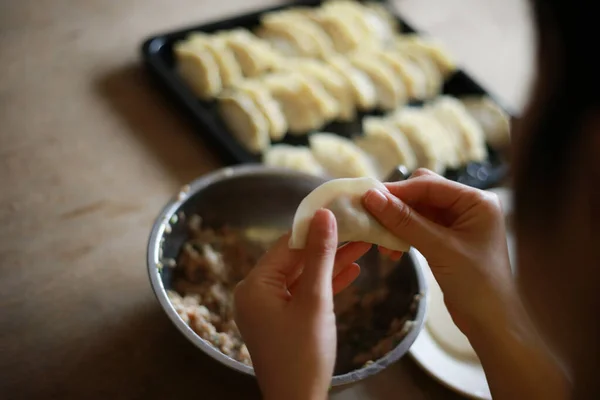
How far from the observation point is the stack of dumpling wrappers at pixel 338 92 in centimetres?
117

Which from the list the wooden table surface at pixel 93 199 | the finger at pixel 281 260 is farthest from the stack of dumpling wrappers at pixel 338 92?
the finger at pixel 281 260

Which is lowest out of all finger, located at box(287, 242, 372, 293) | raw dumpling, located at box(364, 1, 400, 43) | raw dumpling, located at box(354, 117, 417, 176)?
raw dumpling, located at box(354, 117, 417, 176)

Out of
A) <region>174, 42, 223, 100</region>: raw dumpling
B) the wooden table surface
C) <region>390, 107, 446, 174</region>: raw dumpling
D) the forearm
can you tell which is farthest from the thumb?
<region>174, 42, 223, 100</region>: raw dumpling

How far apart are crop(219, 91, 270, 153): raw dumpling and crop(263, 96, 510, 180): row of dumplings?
0.03 m

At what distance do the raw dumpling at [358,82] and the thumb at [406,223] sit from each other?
1.94 feet

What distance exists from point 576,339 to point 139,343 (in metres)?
0.61

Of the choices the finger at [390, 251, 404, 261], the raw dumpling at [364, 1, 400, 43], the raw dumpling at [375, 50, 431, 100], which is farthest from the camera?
the raw dumpling at [364, 1, 400, 43]

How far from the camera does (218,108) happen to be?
47.1 inches

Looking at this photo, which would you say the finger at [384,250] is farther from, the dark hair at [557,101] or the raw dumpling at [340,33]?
the raw dumpling at [340,33]

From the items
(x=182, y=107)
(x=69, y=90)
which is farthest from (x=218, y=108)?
(x=69, y=90)

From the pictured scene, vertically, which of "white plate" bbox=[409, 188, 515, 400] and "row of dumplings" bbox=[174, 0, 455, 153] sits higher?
"row of dumplings" bbox=[174, 0, 455, 153]

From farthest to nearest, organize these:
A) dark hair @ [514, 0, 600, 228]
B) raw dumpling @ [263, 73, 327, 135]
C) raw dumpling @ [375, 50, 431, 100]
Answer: raw dumpling @ [375, 50, 431, 100] → raw dumpling @ [263, 73, 327, 135] → dark hair @ [514, 0, 600, 228]

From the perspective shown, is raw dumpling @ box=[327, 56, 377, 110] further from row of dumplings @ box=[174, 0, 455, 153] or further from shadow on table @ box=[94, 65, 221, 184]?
shadow on table @ box=[94, 65, 221, 184]

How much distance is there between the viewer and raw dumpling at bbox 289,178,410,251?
743 mm
